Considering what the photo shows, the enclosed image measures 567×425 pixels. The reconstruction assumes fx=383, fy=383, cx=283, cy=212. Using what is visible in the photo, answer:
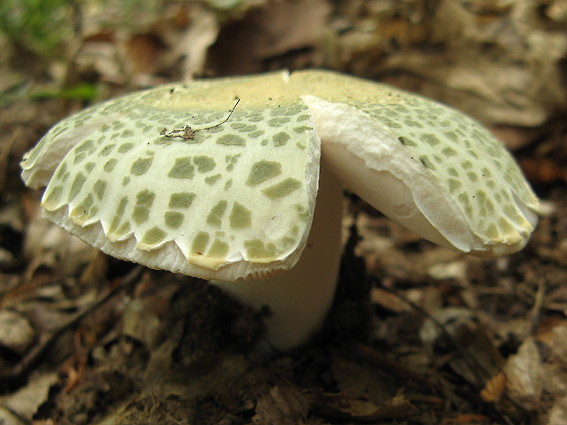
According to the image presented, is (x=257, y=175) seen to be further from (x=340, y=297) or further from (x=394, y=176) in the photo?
(x=340, y=297)

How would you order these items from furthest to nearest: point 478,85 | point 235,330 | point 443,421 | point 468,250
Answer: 1. point 478,85
2. point 235,330
3. point 443,421
4. point 468,250

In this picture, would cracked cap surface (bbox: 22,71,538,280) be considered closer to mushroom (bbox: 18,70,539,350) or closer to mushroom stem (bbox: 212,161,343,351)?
mushroom (bbox: 18,70,539,350)

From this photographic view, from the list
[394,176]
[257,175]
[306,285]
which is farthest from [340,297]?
[257,175]

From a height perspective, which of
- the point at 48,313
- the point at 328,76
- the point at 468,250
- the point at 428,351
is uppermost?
the point at 328,76

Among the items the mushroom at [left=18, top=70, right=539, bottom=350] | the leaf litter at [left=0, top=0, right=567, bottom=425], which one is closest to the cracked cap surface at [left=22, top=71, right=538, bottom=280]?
the mushroom at [left=18, top=70, right=539, bottom=350]

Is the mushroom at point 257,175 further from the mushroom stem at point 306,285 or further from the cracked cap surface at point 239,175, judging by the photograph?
the mushroom stem at point 306,285

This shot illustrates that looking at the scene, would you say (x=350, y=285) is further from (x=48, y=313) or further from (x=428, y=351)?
(x=48, y=313)

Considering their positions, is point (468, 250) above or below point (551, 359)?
above

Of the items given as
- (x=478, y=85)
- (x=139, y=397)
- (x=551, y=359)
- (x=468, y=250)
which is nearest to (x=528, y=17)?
(x=478, y=85)
